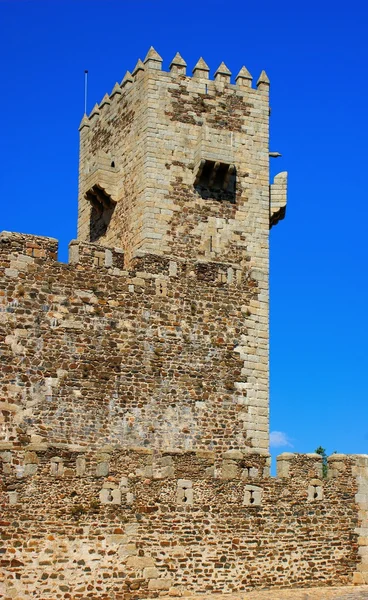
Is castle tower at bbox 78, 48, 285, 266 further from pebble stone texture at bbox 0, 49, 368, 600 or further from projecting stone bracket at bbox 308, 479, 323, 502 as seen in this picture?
projecting stone bracket at bbox 308, 479, 323, 502

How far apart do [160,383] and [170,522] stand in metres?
5.66

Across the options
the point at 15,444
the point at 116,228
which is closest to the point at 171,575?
the point at 15,444

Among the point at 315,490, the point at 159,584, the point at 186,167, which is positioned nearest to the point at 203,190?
the point at 186,167

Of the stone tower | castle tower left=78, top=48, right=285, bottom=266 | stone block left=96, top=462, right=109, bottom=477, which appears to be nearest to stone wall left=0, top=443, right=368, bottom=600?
stone block left=96, top=462, right=109, bottom=477

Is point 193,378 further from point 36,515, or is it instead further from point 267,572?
point 36,515

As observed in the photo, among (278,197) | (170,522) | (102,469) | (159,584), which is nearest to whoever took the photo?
(102,469)

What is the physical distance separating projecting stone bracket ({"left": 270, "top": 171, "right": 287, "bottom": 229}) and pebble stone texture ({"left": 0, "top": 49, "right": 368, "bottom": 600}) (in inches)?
2.0

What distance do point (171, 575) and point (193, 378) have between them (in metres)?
6.58

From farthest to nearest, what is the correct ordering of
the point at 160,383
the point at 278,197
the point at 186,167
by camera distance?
the point at 278,197, the point at 186,167, the point at 160,383

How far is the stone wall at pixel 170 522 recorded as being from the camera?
17000 mm

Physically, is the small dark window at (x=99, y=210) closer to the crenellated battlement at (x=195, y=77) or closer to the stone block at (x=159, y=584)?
the crenellated battlement at (x=195, y=77)

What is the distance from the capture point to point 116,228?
2744 centimetres

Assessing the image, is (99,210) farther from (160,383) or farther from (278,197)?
(160,383)

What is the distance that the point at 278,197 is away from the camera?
28.2 m
